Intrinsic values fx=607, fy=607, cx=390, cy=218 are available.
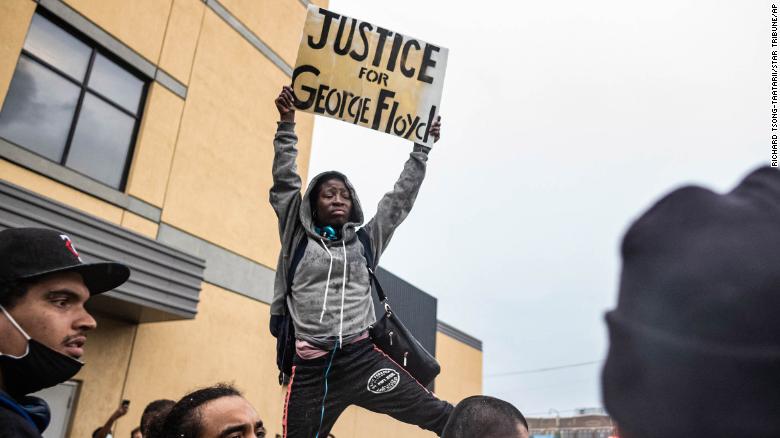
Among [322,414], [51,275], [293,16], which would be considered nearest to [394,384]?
[322,414]

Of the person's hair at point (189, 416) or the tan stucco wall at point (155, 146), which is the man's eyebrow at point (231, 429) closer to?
the person's hair at point (189, 416)

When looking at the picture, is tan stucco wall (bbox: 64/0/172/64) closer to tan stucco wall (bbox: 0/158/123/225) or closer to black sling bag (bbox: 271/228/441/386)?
tan stucco wall (bbox: 0/158/123/225)

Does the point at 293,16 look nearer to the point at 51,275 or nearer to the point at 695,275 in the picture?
the point at 51,275

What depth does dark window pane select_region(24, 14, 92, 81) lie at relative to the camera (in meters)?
7.99

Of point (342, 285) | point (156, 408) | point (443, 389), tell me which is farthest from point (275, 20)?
point (443, 389)

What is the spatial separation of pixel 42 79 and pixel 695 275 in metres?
9.06

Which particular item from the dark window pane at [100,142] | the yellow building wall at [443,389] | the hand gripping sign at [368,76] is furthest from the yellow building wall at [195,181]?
the hand gripping sign at [368,76]

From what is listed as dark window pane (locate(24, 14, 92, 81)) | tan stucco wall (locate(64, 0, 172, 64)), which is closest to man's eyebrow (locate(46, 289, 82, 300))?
dark window pane (locate(24, 14, 92, 81))

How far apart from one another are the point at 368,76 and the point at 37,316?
2.26 m

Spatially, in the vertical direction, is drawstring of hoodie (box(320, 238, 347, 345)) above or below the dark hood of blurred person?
above

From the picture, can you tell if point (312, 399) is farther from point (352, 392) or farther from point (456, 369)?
point (456, 369)

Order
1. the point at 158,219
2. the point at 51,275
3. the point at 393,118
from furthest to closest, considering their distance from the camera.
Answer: the point at 158,219
the point at 393,118
the point at 51,275

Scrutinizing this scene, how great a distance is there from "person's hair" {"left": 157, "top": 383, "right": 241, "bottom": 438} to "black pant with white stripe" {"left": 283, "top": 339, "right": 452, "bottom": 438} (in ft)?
1.03

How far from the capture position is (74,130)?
8367 millimetres
